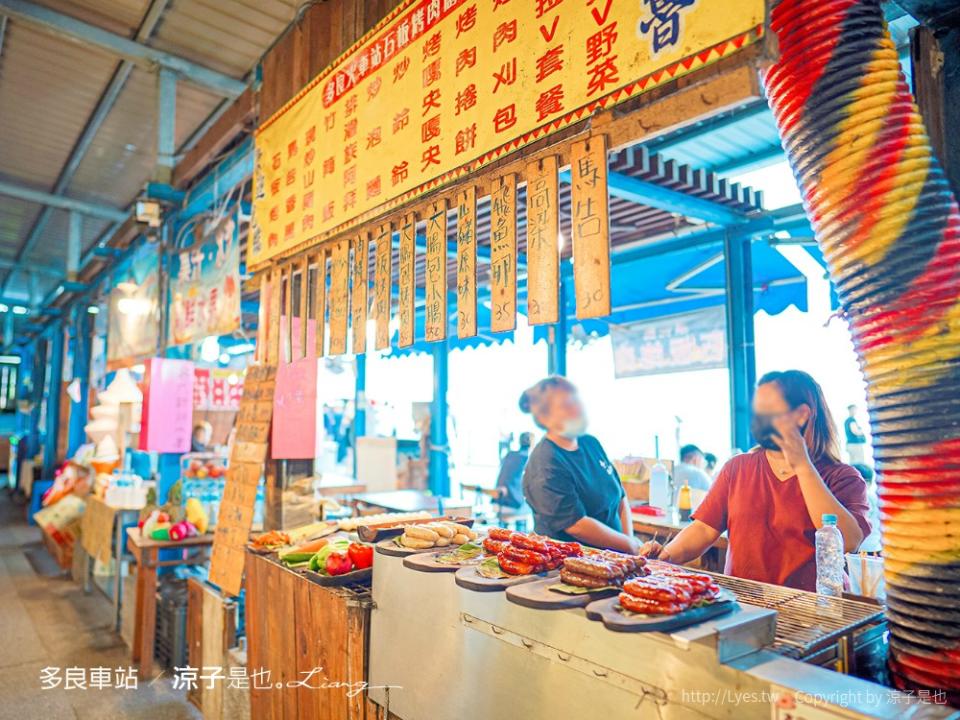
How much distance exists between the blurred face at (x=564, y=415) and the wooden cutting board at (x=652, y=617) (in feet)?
5.62

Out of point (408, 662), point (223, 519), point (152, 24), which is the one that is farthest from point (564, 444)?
point (152, 24)

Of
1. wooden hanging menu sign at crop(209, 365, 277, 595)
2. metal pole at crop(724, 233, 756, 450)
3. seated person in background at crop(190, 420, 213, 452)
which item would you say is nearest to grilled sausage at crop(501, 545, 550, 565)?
wooden hanging menu sign at crop(209, 365, 277, 595)

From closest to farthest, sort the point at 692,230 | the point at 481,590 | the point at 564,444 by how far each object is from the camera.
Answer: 1. the point at 481,590
2. the point at 564,444
3. the point at 692,230

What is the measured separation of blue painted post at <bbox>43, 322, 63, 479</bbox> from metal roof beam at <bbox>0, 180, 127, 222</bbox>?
17.8 feet

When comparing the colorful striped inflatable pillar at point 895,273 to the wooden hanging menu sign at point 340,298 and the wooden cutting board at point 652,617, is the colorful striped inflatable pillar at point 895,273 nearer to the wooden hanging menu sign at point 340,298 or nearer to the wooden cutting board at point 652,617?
the wooden cutting board at point 652,617

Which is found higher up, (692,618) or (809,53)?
(809,53)

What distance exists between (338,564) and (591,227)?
2051mm

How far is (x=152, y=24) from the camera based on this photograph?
6133 millimetres

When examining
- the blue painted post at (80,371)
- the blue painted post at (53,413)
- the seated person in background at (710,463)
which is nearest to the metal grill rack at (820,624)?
the seated person in background at (710,463)

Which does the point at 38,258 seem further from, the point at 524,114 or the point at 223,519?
Result: the point at 524,114

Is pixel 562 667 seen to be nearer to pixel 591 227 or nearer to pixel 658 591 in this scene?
pixel 658 591

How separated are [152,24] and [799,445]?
6.88 metres

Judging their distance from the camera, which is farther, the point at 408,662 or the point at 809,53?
the point at 408,662

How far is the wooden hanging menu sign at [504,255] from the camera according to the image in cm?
239
